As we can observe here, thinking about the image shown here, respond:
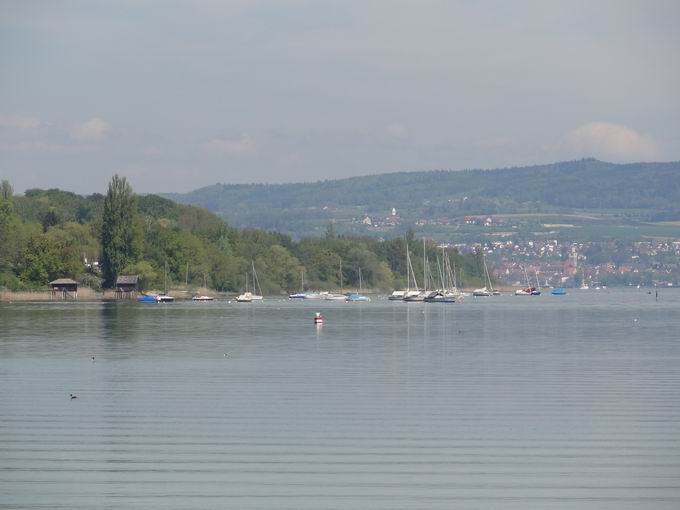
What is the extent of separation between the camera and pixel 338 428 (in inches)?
1022

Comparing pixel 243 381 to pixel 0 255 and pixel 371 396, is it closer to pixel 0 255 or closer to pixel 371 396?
pixel 371 396

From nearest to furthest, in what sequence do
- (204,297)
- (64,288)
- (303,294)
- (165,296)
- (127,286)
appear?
(64,288)
(127,286)
(165,296)
(204,297)
(303,294)

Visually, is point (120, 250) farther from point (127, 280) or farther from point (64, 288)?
point (64, 288)

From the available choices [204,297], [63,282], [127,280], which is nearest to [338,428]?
[127,280]

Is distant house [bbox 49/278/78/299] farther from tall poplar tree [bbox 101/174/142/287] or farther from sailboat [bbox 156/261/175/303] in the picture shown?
sailboat [bbox 156/261/175/303]

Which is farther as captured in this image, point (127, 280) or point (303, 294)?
point (303, 294)

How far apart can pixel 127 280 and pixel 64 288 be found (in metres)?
7.65

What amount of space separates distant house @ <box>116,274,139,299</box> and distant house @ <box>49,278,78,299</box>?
4996 mm

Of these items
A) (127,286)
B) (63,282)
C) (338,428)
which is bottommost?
(338,428)

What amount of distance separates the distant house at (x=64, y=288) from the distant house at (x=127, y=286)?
5.00m

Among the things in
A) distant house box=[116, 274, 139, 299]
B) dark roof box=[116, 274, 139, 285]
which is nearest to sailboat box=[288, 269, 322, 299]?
distant house box=[116, 274, 139, 299]

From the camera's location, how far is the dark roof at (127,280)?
13925 cm

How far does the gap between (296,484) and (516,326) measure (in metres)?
59.5

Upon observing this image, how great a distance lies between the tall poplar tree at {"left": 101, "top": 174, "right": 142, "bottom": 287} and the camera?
134500 millimetres
